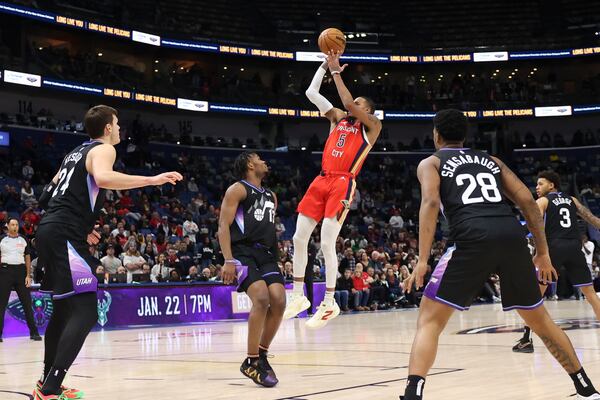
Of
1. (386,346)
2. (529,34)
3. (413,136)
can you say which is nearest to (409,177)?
(413,136)

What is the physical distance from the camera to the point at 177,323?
57.7 ft

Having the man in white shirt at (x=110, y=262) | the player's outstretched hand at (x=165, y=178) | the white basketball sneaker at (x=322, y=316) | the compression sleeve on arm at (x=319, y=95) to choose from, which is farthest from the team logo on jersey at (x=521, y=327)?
the man in white shirt at (x=110, y=262)

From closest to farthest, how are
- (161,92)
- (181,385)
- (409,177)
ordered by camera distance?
(181,385) < (161,92) < (409,177)

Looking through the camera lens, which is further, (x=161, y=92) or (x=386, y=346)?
(x=161, y=92)

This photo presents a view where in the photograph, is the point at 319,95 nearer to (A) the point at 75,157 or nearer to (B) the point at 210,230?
(A) the point at 75,157

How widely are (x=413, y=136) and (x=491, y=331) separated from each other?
96.6 ft

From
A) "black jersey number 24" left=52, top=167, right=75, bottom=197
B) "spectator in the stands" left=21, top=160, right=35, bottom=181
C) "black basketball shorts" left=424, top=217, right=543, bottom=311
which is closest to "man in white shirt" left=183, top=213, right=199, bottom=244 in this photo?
"spectator in the stands" left=21, top=160, right=35, bottom=181

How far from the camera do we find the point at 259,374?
7.15 meters

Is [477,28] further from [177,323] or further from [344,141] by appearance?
[344,141]

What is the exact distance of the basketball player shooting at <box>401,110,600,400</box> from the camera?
5.16 meters

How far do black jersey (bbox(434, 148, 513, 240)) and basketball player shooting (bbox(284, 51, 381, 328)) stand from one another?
9.88 ft

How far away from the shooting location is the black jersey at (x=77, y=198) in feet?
19.9

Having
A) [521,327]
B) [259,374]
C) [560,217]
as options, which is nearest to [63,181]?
[259,374]

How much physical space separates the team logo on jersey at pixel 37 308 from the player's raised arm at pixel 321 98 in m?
8.64
